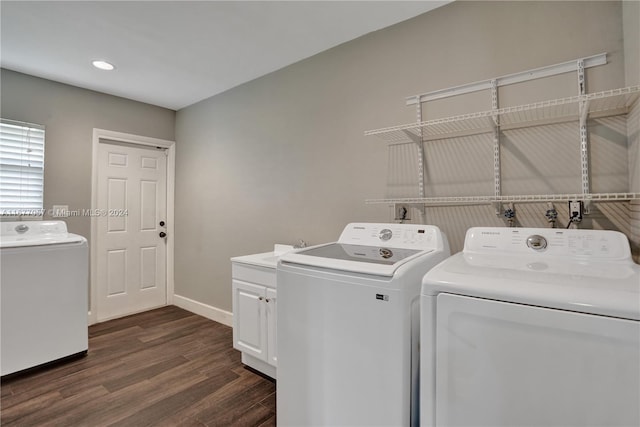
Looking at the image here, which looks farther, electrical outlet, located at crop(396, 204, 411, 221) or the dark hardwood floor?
electrical outlet, located at crop(396, 204, 411, 221)

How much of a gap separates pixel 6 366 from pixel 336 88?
305 cm

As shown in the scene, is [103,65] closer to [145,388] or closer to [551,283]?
[145,388]

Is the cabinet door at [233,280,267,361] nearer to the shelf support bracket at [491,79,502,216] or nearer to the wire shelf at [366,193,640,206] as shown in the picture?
the wire shelf at [366,193,640,206]

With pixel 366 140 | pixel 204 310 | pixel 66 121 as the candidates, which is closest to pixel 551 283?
pixel 366 140

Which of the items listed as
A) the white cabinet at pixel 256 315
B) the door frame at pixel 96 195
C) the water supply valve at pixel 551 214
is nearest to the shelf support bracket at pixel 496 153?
the water supply valve at pixel 551 214

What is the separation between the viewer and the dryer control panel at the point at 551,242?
1249 millimetres

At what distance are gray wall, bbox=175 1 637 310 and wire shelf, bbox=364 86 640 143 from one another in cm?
7

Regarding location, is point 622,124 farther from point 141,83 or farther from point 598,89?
point 141,83

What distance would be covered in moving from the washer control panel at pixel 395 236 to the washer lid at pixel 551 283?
38 centimetres

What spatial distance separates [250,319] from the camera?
2213 millimetres

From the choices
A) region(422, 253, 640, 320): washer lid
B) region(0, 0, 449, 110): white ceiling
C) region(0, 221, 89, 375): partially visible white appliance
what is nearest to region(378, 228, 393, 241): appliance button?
region(422, 253, 640, 320): washer lid

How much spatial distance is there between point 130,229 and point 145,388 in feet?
6.68

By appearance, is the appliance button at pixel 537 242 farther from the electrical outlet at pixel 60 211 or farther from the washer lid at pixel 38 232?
the electrical outlet at pixel 60 211

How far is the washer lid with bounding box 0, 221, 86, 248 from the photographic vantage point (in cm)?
242
